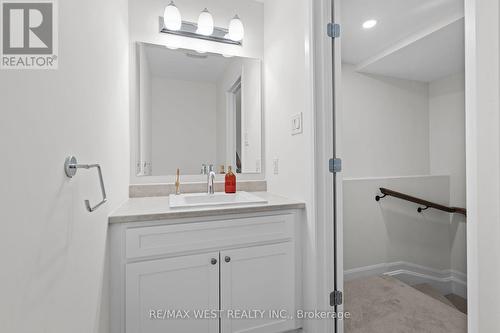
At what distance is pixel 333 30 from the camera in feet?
4.52

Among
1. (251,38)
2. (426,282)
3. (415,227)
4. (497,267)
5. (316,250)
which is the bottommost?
(426,282)

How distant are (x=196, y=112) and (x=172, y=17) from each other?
720 mm

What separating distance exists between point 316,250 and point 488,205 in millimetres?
851

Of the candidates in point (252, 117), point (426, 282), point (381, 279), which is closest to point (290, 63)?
point (252, 117)

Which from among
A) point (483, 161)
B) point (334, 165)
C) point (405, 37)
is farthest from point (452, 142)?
point (483, 161)

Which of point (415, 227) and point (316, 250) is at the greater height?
point (316, 250)

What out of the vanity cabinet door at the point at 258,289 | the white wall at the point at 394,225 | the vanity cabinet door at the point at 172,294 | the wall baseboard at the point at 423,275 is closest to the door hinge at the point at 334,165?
the vanity cabinet door at the point at 258,289

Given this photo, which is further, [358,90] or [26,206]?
[358,90]

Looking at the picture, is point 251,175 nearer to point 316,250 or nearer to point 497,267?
point 316,250

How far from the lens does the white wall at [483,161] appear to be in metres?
0.62

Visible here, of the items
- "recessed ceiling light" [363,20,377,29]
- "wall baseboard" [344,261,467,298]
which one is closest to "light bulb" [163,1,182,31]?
"recessed ceiling light" [363,20,377,29]

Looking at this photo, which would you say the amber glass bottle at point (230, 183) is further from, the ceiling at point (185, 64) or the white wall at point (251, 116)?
the ceiling at point (185, 64)

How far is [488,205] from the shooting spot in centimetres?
63

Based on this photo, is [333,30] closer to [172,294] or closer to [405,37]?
[405,37]
